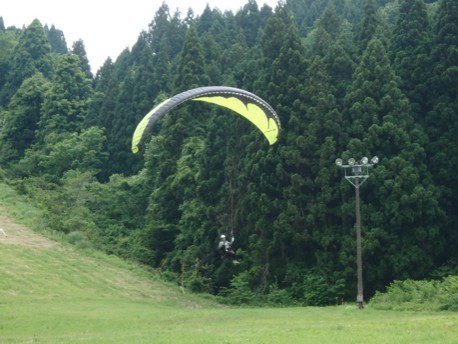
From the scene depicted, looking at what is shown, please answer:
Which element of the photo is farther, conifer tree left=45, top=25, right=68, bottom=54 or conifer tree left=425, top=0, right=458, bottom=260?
conifer tree left=45, top=25, right=68, bottom=54

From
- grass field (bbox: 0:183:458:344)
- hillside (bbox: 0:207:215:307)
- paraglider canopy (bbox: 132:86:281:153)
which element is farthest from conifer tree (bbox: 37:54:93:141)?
paraglider canopy (bbox: 132:86:281:153)

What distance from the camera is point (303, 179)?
106 ft

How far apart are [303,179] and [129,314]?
11650 mm

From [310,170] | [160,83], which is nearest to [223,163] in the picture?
[310,170]

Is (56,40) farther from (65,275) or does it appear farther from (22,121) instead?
(65,275)

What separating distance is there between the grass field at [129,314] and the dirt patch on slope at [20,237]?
0.15ft

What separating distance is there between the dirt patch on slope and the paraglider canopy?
56.4ft

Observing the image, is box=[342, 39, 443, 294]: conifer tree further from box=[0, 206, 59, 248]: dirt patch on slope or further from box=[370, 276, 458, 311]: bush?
box=[0, 206, 59, 248]: dirt patch on slope

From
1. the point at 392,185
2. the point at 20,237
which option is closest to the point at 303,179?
the point at 392,185

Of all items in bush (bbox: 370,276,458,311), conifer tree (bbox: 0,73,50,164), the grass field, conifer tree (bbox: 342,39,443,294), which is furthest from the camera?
conifer tree (bbox: 0,73,50,164)

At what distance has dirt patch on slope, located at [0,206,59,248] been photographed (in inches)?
1357

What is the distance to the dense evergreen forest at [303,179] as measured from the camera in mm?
30328

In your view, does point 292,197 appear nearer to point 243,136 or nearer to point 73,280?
point 243,136

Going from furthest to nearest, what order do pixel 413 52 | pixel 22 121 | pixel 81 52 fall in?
pixel 81 52
pixel 22 121
pixel 413 52
